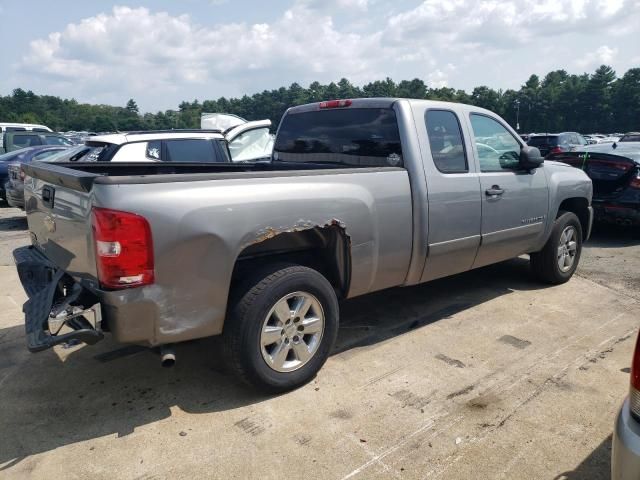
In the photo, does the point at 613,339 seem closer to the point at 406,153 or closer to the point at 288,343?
the point at 406,153

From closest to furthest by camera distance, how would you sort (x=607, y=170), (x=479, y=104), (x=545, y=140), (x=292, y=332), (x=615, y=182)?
(x=292, y=332)
(x=615, y=182)
(x=607, y=170)
(x=545, y=140)
(x=479, y=104)

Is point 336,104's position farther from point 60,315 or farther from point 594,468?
point 594,468

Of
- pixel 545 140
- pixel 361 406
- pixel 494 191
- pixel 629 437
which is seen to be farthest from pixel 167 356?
pixel 545 140

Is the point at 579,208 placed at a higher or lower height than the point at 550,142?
lower

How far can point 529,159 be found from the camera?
4969 millimetres

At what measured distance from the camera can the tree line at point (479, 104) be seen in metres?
69.6

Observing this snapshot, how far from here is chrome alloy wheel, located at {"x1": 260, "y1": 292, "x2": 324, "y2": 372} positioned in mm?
3344

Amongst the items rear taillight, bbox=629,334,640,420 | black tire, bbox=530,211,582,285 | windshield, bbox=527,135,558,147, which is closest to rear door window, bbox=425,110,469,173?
black tire, bbox=530,211,582,285

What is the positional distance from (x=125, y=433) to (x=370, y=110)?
3005 millimetres

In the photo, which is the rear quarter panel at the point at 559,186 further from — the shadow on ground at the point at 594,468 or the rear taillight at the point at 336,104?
the shadow on ground at the point at 594,468

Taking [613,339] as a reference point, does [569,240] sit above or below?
above

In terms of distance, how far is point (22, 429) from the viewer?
3.08 m

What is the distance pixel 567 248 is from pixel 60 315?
5.15 meters

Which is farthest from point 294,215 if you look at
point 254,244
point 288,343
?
point 288,343
